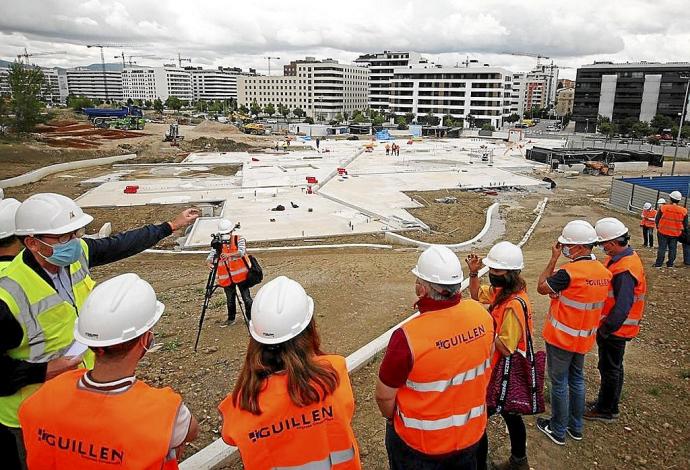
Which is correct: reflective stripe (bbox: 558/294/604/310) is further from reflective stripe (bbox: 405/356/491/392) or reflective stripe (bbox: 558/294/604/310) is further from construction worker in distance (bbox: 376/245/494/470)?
reflective stripe (bbox: 405/356/491/392)

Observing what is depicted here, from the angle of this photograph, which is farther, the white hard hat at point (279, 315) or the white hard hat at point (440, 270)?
the white hard hat at point (440, 270)

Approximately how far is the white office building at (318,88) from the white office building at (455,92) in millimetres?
20634

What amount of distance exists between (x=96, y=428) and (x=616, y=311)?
4.09 metres

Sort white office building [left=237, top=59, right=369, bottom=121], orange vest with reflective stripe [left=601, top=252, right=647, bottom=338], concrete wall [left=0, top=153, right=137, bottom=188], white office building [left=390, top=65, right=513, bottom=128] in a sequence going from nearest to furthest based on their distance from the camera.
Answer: orange vest with reflective stripe [left=601, top=252, right=647, bottom=338] → concrete wall [left=0, top=153, right=137, bottom=188] → white office building [left=390, top=65, right=513, bottom=128] → white office building [left=237, top=59, right=369, bottom=121]

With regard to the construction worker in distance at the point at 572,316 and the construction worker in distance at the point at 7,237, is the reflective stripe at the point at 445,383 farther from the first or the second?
the construction worker in distance at the point at 7,237

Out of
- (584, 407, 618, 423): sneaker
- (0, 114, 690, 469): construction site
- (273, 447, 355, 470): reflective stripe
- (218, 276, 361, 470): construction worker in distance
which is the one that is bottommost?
(0, 114, 690, 469): construction site

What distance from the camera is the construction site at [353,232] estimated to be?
Result: 4523mm

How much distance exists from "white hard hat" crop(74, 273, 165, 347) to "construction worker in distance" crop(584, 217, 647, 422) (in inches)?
152

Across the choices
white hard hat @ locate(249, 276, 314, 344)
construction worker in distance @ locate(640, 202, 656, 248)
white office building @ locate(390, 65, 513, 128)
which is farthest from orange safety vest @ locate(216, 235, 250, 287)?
white office building @ locate(390, 65, 513, 128)

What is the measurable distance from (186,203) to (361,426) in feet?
65.9

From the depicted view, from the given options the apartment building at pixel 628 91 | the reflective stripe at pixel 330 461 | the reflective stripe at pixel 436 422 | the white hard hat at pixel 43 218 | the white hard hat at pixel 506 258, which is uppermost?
the apartment building at pixel 628 91

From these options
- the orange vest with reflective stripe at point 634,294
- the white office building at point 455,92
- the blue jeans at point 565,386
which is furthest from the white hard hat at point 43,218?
the white office building at point 455,92

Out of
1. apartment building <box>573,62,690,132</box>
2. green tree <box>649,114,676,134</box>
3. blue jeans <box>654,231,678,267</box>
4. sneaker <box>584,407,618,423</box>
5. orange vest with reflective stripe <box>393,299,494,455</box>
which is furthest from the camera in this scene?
apartment building <box>573,62,690,132</box>

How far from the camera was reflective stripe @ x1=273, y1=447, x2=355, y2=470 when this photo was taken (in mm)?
2143
